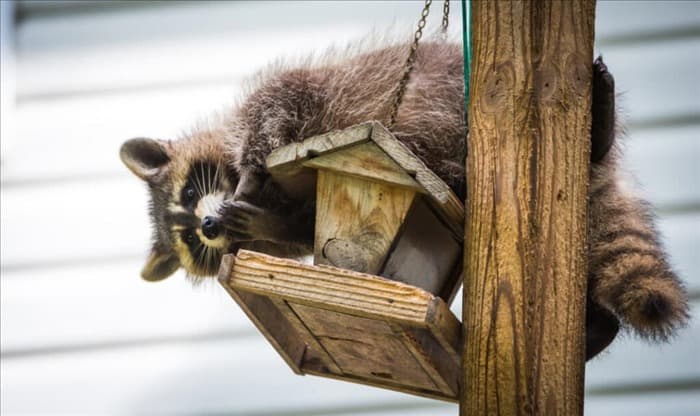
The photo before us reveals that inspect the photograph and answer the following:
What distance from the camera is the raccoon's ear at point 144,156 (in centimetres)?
388

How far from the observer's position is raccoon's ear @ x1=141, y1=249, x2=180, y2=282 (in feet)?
12.8

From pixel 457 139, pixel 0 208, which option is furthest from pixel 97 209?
pixel 457 139

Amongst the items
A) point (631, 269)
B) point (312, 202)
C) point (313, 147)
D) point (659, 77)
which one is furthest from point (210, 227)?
point (659, 77)

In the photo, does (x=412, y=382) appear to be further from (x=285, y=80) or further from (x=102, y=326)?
(x=102, y=326)

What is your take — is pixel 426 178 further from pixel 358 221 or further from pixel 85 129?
pixel 85 129

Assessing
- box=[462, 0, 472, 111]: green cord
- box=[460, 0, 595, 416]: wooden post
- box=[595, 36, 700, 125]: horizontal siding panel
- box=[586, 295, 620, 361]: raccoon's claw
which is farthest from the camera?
box=[595, 36, 700, 125]: horizontal siding panel

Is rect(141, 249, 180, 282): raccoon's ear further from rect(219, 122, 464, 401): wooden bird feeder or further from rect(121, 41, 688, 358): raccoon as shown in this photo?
rect(219, 122, 464, 401): wooden bird feeder

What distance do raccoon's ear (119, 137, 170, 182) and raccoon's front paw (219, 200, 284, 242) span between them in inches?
34.9

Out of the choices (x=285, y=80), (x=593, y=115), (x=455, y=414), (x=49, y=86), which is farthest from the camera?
(x=49, y=86)

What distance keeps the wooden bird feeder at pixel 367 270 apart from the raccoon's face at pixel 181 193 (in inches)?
29.7

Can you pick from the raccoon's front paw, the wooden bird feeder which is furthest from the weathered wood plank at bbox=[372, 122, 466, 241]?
the raccoon's front paw

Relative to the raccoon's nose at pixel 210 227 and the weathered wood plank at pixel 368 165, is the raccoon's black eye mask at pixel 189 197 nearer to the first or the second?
the raccoon's nose at pixel 210 227

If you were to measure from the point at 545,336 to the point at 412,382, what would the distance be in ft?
1.87

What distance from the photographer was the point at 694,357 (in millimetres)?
4160
